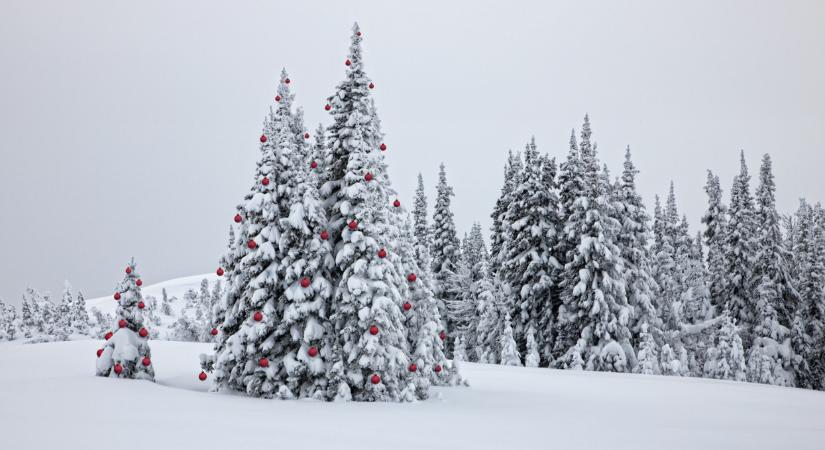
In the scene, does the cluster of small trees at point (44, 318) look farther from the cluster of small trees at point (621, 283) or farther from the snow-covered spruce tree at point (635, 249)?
the snow-covered spruce tree at point (635, 249)

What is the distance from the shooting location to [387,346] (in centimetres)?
1619

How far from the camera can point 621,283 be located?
108 feet

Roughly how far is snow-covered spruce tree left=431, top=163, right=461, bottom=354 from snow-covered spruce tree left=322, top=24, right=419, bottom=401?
2759 cm

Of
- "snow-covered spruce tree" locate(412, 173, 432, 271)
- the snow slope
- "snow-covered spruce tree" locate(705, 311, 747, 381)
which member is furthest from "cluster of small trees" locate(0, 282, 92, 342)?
"snow-covered spruce tree" locate(705, 311, 747, 381)

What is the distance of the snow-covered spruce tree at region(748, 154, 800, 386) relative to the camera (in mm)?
39375

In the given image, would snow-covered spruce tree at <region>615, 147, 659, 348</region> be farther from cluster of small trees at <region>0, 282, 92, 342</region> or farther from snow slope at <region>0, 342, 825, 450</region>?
cluster of small trees at <region>0, 282, 92, 342</region>

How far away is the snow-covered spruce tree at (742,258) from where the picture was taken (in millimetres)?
42531

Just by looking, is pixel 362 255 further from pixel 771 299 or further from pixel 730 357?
pixel 771 299

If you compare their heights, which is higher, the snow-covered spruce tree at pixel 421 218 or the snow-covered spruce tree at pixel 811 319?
the snow-covered spruce tree at pixel 421 218

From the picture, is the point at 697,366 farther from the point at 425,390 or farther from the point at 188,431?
the point at 188,431

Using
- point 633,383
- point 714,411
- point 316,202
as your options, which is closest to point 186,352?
point 316,202

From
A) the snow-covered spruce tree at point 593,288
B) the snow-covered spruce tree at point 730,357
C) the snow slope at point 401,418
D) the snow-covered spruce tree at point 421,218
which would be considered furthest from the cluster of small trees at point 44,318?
the snow-covered spruce tree at point 730,357

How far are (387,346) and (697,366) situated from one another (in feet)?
123

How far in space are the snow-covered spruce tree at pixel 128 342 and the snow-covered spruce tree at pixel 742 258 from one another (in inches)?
1643
